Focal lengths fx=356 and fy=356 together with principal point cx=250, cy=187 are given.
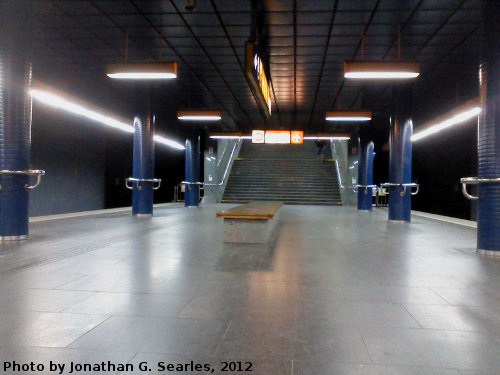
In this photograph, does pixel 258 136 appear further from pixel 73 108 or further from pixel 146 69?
pixel 146 69

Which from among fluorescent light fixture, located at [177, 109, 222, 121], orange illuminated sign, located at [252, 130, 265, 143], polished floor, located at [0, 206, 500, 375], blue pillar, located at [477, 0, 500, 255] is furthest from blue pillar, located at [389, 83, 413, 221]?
orange illuminated sign, located at [252, 130, 265, 143]

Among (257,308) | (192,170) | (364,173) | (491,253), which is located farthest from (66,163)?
(364,173)

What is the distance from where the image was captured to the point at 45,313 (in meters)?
2.43

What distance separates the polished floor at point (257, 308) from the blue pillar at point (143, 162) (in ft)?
17.4

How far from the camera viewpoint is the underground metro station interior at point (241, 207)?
2.03 meters

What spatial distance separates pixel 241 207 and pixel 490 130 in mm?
4150

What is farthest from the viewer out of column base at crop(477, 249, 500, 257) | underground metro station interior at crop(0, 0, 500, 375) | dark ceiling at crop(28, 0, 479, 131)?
dark ceiling at crop(28, 0, 479, 131)

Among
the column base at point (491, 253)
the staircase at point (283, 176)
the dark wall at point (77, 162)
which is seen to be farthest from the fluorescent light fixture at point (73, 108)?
the column base at point (491, 253)

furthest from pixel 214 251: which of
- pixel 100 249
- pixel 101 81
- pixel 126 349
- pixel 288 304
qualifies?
pixel 101 81

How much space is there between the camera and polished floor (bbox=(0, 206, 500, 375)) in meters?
1.87

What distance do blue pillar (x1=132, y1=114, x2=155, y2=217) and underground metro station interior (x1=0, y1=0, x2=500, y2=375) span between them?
0.05 metres

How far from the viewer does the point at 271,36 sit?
22.8 feet

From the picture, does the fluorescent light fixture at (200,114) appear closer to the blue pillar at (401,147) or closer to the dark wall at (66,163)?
the dark wall at (66,163)

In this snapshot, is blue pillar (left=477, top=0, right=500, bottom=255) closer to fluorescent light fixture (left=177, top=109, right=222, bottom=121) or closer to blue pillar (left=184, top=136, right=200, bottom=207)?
fluorescent light fixture (left=177, top=109, right=222, bottom=121)
